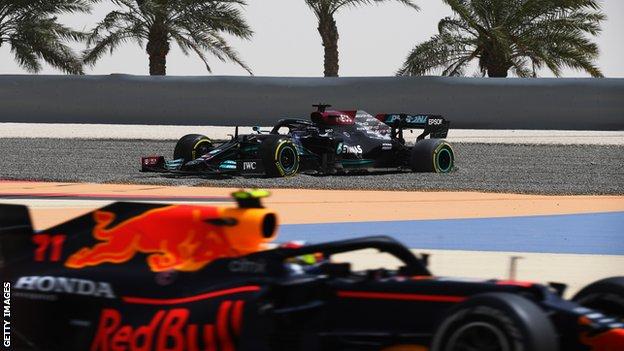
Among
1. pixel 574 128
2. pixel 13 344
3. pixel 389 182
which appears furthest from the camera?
pixel 574 128

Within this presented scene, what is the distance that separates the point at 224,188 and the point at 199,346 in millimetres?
10795

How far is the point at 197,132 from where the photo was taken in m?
30.0

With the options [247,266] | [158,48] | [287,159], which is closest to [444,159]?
[287,159]

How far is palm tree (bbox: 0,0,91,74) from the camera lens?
125ft

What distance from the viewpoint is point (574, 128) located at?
2969 cm

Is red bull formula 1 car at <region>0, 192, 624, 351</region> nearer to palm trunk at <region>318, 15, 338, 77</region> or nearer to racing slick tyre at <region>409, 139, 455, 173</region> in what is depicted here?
racing slick tyre at <region>409, 139, 455, 173</region>

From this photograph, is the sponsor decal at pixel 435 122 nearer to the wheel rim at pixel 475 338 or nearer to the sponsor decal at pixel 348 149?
the sponsor decal at pixel 348 149

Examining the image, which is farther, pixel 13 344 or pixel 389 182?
pixel 389 182

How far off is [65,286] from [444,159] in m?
13.2

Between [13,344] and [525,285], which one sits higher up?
[525,285]

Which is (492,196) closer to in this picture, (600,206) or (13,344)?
(600,206)

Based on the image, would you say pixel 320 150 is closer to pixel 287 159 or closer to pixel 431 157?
pixel 287 159

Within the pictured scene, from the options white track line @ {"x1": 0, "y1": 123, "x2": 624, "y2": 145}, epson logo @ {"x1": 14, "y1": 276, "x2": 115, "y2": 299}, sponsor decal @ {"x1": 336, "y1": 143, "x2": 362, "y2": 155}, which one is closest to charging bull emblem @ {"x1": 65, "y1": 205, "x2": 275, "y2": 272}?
epson logo @ {"x1": 14, "y1": 276, "x2": 115, "y2": 299}

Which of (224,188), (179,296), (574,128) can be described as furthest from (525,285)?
(574,128)
